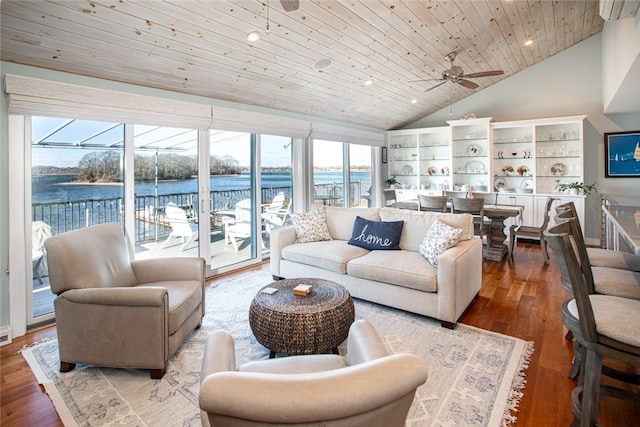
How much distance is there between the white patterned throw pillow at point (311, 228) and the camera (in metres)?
4.10

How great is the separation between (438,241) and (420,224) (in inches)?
20.7

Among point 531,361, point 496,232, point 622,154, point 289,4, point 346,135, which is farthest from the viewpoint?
point 346,135

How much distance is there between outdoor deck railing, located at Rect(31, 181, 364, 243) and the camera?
127 inches

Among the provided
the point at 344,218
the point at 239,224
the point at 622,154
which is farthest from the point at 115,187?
the point at 622,154

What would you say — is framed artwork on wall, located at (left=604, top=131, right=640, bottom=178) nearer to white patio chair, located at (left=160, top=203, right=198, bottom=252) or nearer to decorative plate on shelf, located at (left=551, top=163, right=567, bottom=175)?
decorative plate on shelf, located at (left=551, top=163, right=567, bottom=175)

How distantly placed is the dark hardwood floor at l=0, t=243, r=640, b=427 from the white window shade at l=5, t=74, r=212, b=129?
1895mm

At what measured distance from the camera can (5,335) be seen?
273 centimetres

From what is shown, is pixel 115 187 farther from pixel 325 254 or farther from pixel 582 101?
pixel 582 101

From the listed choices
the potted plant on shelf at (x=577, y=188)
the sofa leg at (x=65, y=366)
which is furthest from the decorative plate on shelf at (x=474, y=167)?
the sofa leg at (x=65, y=366)

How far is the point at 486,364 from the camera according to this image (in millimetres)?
2355

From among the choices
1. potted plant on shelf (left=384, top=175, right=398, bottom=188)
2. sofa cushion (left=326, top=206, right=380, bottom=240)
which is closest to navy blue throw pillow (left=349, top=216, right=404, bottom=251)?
sofa cushion (left=326, top=206, right=380, bottom=240)

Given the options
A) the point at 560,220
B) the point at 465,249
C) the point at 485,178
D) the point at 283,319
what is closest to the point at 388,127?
the point at 485,178

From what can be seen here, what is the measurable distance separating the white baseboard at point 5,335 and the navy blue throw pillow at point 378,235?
3.15 meters

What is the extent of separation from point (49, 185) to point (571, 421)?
425 centimetres
